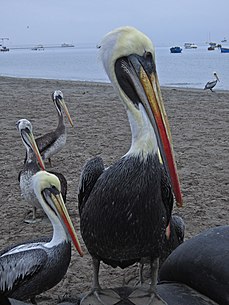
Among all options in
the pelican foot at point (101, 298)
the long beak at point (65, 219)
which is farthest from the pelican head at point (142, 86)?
the long beak at point (65, 219)

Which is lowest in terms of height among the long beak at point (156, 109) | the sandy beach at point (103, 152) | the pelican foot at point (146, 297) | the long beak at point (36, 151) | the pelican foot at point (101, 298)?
the sandy beach at point (103, 152)

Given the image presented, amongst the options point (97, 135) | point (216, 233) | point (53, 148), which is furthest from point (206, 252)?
point (97, 135)

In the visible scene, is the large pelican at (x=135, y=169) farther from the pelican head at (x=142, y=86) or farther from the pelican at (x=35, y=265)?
the pelican at (x=35, y=265)

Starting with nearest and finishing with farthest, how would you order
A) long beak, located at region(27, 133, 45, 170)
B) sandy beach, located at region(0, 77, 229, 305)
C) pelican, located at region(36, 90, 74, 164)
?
1. sandy beach, located at region(0, 77, 229, 305)
2. long beak, located at region(27, 133, 45, 170)
3. pelican, located at region(36, 90, 74, 164)

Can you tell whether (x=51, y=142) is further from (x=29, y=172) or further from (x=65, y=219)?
(x=65, y=219)

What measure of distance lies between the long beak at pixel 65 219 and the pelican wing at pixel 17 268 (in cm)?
31

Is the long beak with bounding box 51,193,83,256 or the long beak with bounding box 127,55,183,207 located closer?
the long beak with bounding box 127,55,183,207

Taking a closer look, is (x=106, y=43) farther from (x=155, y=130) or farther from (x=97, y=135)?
(x=97, y=135)

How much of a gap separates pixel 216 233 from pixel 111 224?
2.42 feet

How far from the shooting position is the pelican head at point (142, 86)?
2121 mm

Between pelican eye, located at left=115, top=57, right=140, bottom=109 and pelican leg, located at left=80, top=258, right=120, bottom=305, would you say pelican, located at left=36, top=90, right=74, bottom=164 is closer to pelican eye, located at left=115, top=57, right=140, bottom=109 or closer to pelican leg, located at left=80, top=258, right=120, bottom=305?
pelican leg, located at left=80, top=258, right=120, bottom=305

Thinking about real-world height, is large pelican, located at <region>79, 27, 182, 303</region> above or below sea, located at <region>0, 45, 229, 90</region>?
above

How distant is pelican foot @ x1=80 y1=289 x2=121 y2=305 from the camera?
2.37 meters

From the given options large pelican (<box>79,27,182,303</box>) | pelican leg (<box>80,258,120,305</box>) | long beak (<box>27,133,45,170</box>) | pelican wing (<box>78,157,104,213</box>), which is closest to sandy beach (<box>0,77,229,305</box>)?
long beak (<box>27,133,45,170</box>)
